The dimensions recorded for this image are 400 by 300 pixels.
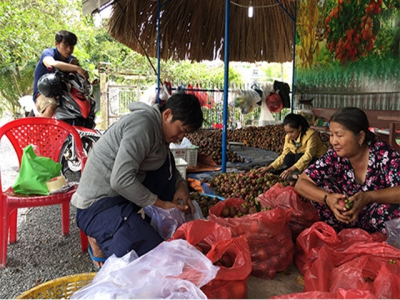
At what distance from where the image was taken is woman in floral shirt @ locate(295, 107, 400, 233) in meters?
1.96

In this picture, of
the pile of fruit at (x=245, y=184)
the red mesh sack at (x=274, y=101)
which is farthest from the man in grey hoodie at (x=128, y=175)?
the red mesh sack at (x=274, y=101)

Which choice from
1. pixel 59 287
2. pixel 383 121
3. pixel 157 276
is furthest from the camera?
pixel 383 121

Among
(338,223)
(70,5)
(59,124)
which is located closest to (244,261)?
(338,223)

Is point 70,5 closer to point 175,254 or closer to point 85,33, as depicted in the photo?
point 85,33

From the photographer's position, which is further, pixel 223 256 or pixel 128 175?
pixel 128 175

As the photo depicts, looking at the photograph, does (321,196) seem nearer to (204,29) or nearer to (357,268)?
(357,268)

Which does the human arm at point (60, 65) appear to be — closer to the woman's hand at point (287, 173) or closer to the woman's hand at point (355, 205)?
the woman's hand at point (287, 173)

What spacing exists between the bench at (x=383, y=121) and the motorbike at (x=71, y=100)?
315cm

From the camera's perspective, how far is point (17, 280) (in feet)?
7.17

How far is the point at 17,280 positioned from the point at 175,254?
1391mm

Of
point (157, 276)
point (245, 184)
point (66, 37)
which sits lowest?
point (245, 184)

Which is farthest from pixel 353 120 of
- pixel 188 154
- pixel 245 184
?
pixel 188 154

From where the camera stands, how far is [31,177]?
94.3 inches

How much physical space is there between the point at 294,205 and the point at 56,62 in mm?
2963
